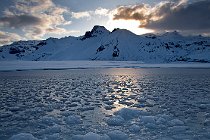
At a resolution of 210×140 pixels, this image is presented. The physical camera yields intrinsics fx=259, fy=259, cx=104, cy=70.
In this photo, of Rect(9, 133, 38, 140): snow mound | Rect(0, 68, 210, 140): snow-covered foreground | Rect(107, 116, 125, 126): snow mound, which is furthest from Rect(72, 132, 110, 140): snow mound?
Rect(107, 116, 125, 126): snow mound

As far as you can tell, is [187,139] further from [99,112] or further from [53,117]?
[53,117]

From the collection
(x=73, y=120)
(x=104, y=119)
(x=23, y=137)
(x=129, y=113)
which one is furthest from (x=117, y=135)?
(x=129, y=113)

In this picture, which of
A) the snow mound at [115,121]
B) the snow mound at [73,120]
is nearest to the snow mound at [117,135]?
the snow mound at [115,121]

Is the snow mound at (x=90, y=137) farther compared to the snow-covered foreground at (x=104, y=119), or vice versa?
the snow-covered foreground at (x=104, y=119)

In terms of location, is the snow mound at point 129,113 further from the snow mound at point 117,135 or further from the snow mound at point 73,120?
the snow mound at point 117,135

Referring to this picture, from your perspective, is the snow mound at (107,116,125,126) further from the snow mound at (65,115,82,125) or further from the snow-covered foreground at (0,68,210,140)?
the snow mound at (65,115,82,125)

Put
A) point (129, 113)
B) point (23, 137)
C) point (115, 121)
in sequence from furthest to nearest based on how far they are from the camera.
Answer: point (129, 113) < point (115, 121) < point (23, 137)

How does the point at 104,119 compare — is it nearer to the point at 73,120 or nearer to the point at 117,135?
the point at 73,120

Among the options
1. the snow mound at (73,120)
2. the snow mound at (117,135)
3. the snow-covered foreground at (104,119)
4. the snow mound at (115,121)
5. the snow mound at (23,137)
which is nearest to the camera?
the snow mound at (23,137)

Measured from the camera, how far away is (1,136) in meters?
7.66

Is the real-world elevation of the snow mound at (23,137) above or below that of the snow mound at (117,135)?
above

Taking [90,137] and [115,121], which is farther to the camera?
[115,121]

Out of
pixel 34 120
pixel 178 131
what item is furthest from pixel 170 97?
pixel 34 120

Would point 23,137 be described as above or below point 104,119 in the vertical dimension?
above
